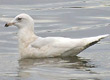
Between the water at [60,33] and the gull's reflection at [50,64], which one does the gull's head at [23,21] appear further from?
the gull's reflection at [50,64]

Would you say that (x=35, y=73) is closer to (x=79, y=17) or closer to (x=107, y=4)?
(x=79, y=17)

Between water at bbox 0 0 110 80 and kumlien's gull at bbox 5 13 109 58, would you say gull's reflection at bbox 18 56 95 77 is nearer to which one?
water at bbox 0 0 110 80

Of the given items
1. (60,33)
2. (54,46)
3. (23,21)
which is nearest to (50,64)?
(54,46)

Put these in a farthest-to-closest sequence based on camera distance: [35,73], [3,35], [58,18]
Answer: [58,18] < [3,35] < [35,73]

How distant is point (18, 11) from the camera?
66.0ft

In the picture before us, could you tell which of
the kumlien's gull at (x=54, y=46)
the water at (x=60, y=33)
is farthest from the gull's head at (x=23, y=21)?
the water at (x=60, y=33)

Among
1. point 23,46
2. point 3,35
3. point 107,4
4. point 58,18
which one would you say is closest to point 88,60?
point 23,46

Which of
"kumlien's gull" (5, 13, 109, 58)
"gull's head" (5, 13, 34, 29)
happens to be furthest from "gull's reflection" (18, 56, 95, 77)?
"gull's head" (5, 13, 34, 29)

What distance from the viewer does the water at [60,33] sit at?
12.4 metres

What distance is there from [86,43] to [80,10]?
6.50 meters

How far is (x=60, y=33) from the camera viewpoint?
17594 millimetres

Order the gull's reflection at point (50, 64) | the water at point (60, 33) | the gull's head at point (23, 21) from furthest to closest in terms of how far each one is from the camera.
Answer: the gull's head at point (23, 21)
the gull's reflection at point (50, 64)
the water at point (60, 33)

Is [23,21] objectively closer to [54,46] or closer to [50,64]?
[54,46]

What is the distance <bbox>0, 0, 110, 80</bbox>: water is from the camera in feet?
40.6
